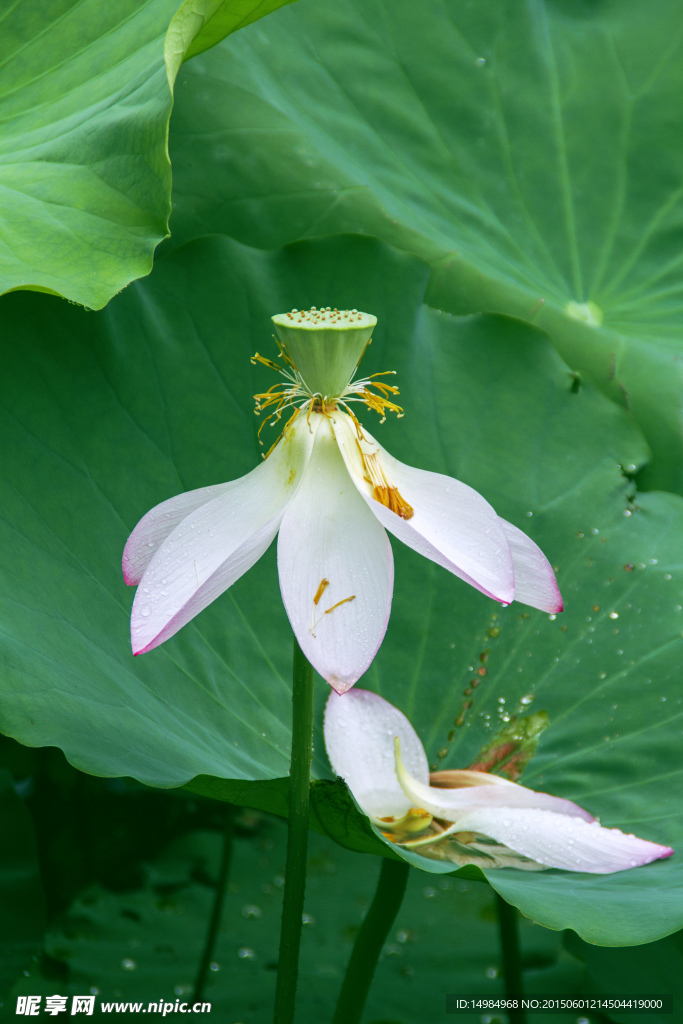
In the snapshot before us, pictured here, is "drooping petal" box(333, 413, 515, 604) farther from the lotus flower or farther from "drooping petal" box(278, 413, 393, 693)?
the lotus flower

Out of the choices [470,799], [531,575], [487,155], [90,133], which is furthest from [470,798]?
[487,155]

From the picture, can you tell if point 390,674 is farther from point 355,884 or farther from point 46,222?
point 46,222

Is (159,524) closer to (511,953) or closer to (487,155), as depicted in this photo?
(511,953)

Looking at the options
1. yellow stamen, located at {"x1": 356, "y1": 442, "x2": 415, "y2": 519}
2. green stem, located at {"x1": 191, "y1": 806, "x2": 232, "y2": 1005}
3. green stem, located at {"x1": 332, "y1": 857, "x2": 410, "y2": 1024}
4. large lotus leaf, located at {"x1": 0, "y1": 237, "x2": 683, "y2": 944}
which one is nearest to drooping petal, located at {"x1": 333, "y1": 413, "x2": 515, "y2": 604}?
yellow stamen, located at {"x1": 356, "y1": 442, "x2": 415, "y2": 519}

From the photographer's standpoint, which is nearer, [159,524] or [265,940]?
[159,524]

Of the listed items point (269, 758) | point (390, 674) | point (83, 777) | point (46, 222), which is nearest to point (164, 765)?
point (269, 758)

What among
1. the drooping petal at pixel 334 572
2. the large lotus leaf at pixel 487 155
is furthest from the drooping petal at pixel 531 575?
the large lotus leaf at pixel 487 155
